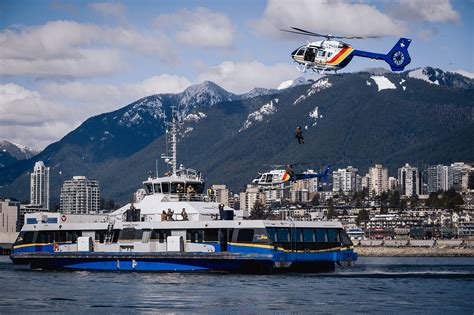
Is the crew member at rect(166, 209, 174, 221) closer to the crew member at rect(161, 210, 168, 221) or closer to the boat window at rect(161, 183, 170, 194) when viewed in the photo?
the crew member at rect(161, 210, 168, 221)

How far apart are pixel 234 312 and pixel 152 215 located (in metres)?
24.0

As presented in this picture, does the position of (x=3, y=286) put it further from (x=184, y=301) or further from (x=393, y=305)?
(x=393, y=305)

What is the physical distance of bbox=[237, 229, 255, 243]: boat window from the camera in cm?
5562

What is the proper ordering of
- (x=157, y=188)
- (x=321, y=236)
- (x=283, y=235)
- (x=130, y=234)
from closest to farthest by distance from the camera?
(x=283, y=235) < (x=321, y=236) < (x=130, y=234) < (x=157, y=188)

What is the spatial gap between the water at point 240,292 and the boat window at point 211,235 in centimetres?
222

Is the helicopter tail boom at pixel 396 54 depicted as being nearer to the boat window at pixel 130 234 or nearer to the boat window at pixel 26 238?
the boat window at pixel 130 234

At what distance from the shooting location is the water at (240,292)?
4028cm

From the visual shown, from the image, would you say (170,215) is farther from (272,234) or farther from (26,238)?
(26,238)

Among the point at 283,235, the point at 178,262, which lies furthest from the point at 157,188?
the point at 283,235

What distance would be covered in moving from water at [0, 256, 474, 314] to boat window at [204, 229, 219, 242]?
2.22 meters

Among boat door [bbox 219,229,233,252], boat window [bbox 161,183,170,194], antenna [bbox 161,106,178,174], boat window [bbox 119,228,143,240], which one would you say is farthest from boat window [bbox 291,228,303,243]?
antenna [bbox 161,106,178,174]

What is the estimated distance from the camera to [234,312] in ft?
128

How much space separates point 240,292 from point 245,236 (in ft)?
32.5

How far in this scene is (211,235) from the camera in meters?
57.2
